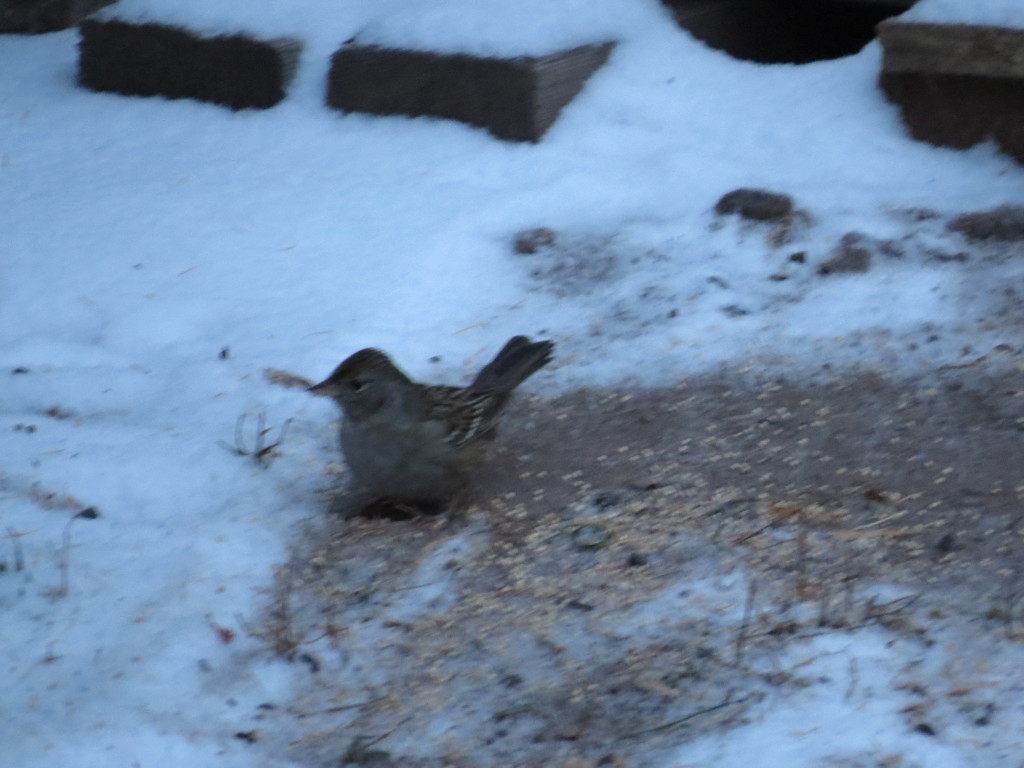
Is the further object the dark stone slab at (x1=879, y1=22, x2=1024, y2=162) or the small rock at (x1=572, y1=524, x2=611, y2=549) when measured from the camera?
the dark stone slab at (x1=879, y1=22, x2=1024, y2=162)

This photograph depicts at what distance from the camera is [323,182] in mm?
5617

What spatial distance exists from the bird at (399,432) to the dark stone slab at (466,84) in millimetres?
2160

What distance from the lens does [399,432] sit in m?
3.69

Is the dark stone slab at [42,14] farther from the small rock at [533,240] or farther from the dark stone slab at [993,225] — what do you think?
the dark stone slab at [993,225]

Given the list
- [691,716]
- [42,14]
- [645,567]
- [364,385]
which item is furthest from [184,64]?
[691,716]

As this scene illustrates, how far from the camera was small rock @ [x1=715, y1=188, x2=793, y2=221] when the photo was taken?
201 inches

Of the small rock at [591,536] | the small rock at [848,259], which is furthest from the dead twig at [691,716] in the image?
the small rock at [848,259]

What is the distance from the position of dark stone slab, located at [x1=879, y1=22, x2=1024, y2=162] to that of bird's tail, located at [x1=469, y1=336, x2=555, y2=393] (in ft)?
7.36

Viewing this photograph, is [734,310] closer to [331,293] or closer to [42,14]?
[331,293]

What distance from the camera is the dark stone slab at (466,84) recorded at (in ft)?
18.2

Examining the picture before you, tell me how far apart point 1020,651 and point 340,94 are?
13.4 feet

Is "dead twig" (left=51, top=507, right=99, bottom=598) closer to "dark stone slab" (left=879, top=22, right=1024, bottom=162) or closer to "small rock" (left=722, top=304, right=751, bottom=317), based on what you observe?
"small rock" (left=722, top=304, right=751, bottom=317)

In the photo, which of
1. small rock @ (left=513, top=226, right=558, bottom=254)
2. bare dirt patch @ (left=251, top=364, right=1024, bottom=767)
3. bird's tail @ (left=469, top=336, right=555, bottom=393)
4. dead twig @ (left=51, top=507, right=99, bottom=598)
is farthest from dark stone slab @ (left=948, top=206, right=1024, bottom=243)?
dead twig @ (left=51, top=507, right=99, bottom=598)

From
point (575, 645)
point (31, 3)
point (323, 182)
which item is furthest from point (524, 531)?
point (31, 3)
